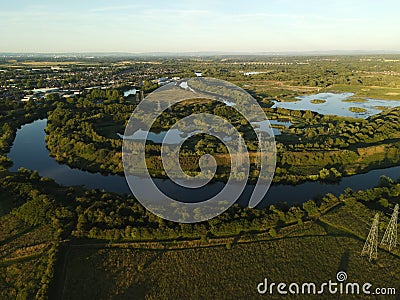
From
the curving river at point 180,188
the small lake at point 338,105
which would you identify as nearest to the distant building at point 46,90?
the curving river at point 180,188

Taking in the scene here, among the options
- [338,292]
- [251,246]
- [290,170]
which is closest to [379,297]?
[338,292]

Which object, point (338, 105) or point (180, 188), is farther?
point (338, 105)

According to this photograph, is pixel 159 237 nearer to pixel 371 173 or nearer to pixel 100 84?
pixel 371 173

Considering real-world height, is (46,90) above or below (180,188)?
above

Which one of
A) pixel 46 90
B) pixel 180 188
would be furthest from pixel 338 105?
pixel 46 90

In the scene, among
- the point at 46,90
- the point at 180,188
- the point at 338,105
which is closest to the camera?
the point at 180,188

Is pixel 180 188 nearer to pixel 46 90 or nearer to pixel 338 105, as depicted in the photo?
pixel 338 105

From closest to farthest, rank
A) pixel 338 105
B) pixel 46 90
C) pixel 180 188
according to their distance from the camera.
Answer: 1. pixel 180 188
2. pixel 338 105
3. pixel 46 90
